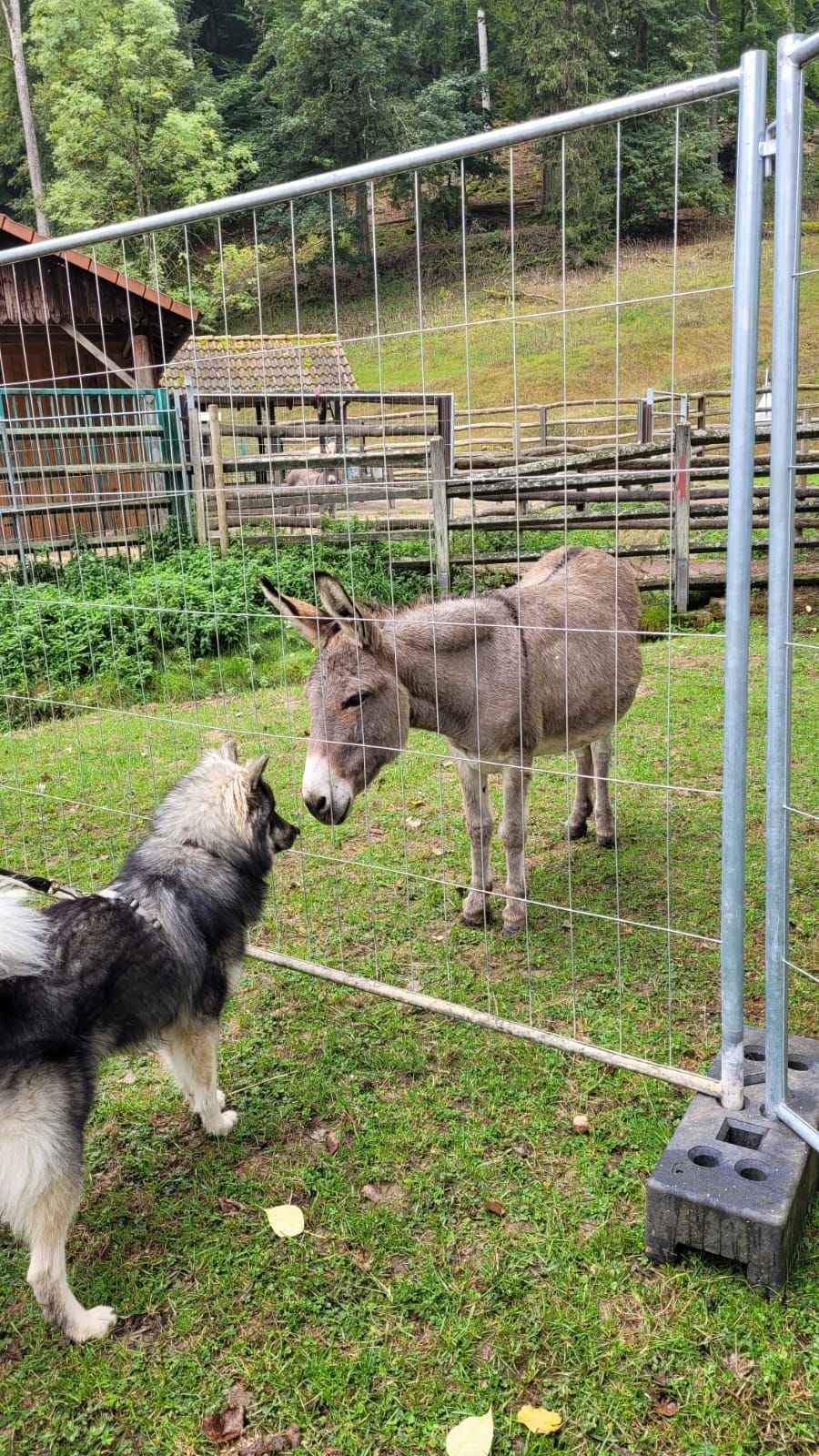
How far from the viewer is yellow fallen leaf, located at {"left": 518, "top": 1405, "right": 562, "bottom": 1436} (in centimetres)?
210

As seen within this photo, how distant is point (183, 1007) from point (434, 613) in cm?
197

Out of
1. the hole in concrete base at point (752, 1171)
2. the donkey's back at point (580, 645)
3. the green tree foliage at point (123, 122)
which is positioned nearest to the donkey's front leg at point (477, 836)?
the donkey's back at point (580, 645)

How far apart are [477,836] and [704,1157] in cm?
214

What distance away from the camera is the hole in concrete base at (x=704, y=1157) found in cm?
255

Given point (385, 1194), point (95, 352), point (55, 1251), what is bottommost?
point (385, 1194)

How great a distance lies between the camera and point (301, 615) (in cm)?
384

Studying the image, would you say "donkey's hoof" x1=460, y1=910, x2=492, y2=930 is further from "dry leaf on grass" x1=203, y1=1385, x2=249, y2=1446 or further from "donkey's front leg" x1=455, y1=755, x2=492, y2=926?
"dry leaf on grass" x1=203, y1=1385, x2=249, y2=1446

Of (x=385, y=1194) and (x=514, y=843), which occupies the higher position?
(x=514, y=843)

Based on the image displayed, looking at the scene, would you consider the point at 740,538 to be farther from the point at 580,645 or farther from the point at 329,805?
the point at 580,645

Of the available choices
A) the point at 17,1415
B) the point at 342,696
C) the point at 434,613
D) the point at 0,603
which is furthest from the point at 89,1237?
the point at 0,603

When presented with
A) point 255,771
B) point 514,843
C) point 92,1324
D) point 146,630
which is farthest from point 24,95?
point 92,1324

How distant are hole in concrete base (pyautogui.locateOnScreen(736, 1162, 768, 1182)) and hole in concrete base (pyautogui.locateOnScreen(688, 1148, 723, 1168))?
0.19 feet

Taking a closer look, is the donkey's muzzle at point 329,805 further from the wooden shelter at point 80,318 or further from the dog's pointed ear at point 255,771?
the wooden shelter at point 80,318

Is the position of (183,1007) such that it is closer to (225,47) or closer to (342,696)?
(342,696)
